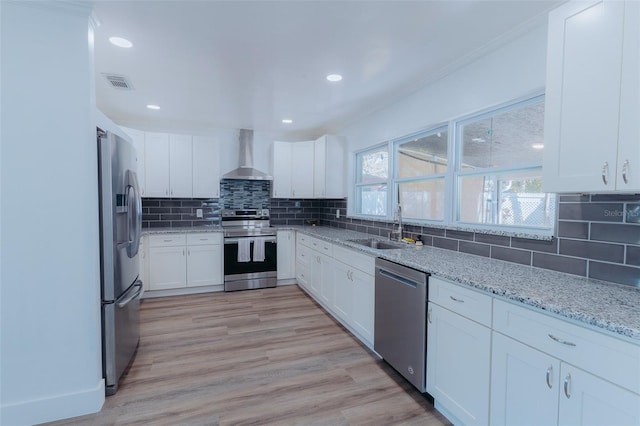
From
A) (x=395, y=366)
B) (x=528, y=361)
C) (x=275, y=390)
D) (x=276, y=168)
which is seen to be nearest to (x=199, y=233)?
(x=276, y=168)

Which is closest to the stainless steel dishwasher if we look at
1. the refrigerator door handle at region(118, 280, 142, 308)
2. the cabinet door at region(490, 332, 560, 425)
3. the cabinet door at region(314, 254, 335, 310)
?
the cabinet door at region(490, 332, 560, 425)

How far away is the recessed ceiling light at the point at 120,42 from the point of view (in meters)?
2.14

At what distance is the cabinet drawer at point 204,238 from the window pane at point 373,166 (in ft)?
7.40

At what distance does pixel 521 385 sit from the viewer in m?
1.37

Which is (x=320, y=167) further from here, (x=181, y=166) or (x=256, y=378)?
(x=256, y=378)

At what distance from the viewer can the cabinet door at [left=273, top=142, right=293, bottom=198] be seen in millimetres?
4844

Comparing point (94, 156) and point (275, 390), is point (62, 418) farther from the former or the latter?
point (94, 156)

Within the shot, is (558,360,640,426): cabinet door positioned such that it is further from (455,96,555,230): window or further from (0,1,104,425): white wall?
(0,1,104,425): white wall

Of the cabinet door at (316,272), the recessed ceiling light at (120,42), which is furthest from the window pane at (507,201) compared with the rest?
the recessed ceiling light at (120,42)

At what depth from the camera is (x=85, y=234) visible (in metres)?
1.88

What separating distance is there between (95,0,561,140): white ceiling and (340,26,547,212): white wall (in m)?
0.09

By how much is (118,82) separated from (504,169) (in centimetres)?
360

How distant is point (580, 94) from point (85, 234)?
289 centimetres

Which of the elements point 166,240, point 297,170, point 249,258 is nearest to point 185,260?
point 166,240
